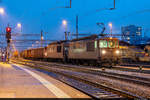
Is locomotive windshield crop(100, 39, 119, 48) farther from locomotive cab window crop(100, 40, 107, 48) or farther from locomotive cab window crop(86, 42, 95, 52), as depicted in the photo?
locomotive cab window crop(86, 42, 95, 52)

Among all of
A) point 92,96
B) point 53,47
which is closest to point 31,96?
point 92,96

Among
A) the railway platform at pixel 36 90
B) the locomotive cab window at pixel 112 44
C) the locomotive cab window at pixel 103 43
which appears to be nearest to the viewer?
the railway platform at pixel 36 90

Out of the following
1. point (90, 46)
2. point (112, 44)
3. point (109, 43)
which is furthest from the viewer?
point (90, 46)

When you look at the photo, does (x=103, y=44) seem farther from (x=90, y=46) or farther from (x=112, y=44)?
(x=90, y=46)

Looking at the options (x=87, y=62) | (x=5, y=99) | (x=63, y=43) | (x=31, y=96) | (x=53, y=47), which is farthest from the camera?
(x=53, y=47)

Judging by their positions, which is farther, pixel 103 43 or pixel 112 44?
pixel 112 44

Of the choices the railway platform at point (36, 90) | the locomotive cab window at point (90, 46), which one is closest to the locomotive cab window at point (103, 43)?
the locomotive cab window at point (90, 46)

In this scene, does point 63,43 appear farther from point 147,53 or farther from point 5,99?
point 5,99

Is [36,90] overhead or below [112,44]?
below

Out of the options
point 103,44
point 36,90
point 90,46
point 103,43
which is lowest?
point 36,90

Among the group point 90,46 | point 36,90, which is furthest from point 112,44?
point 36,90

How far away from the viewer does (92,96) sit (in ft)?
25.8

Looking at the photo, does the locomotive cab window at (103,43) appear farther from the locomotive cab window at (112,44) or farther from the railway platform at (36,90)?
the railway platform at (36,90)

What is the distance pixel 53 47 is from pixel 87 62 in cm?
1286
